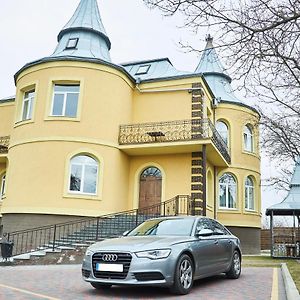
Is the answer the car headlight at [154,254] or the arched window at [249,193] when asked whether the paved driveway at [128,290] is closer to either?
the car headlight at [154,254]

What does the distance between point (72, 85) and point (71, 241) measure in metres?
7.63

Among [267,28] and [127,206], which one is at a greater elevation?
[267,28]

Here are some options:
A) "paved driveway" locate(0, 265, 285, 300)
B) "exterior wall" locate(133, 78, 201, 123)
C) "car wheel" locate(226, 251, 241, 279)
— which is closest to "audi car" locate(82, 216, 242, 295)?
"paved driveway" locate(0, 265, 285, 300)

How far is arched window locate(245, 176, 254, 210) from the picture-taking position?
82.1 ft

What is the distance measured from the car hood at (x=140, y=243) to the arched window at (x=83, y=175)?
10682 mm

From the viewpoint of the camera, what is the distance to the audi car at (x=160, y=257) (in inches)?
283

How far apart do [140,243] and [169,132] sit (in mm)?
12786

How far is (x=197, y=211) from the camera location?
18875 millimetres

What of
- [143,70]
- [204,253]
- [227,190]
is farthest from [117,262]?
[143,70]

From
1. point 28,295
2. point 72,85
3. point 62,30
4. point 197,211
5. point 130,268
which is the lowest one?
point 28,295

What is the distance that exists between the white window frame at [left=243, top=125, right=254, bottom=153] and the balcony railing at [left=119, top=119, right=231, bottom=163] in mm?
5347

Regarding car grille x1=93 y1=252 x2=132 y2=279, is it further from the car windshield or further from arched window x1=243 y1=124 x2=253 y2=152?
arched window x1=243 y1=124 x2=253 y2=152

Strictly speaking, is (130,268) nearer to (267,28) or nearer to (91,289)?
(91,289)

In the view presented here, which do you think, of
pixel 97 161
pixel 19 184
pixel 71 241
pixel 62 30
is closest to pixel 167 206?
pixel 97 161
